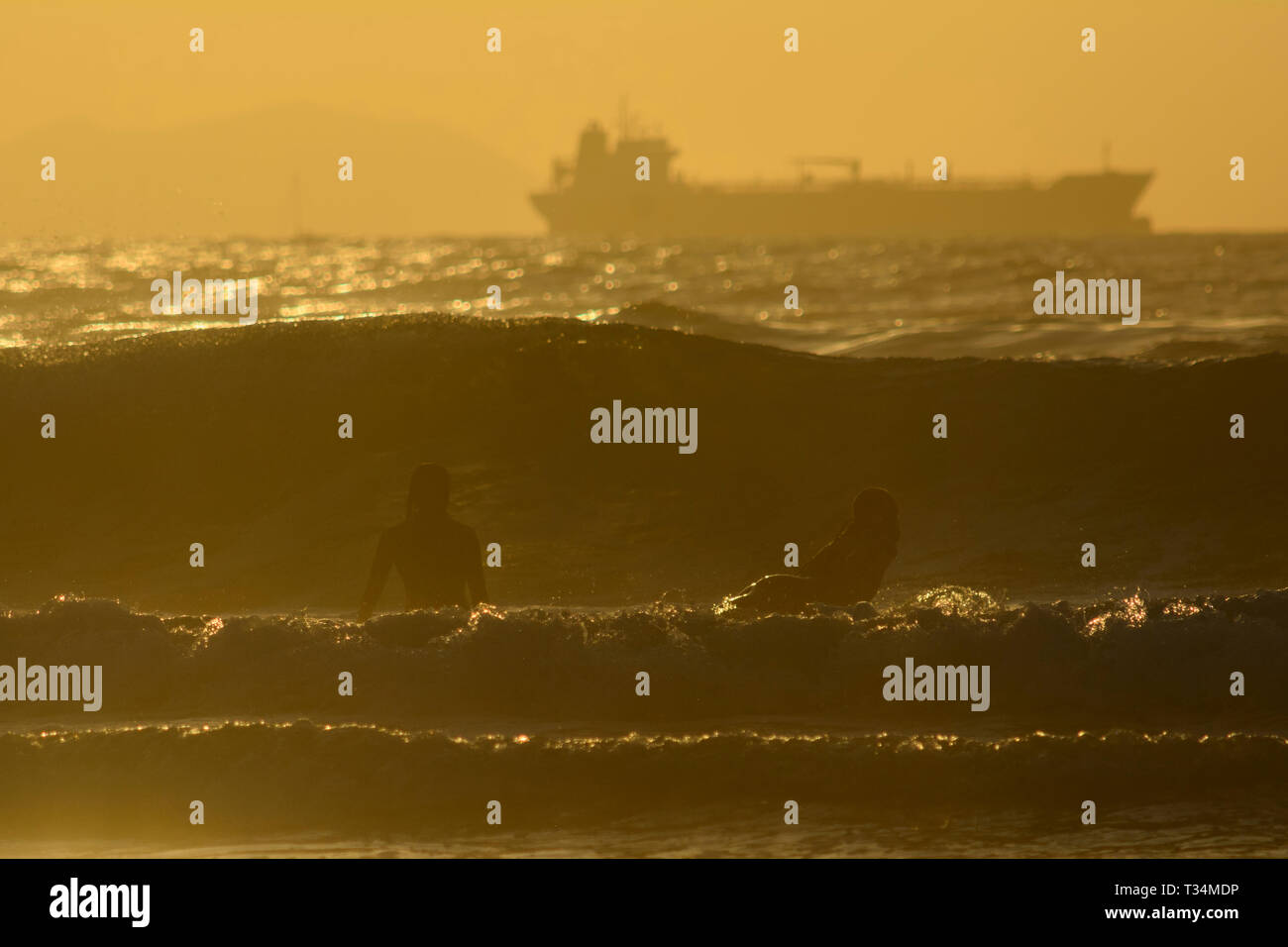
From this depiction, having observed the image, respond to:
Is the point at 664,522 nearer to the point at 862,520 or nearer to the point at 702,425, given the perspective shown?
the point at 702,425

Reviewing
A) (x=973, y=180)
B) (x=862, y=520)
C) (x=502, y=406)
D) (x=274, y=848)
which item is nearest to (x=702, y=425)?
(x=502, y=406)

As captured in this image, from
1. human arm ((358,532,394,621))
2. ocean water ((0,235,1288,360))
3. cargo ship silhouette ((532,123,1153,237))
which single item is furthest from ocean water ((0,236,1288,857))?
cargo ship silhouette ((532,123,1153,237))

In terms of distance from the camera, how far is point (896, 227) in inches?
7495

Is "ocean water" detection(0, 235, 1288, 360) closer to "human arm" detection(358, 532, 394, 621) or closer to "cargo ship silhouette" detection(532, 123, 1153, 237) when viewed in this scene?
"human arm" detection(358, 532, 394, 621)

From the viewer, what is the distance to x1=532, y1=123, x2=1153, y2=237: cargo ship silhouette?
185000 millimetres

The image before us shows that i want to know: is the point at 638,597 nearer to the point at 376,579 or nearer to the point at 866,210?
the point at 376,579

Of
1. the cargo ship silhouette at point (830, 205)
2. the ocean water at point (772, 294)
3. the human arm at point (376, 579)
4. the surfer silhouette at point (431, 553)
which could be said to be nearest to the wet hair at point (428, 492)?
the surfer silhouette at point (431, 553)

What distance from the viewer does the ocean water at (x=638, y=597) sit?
280 inches

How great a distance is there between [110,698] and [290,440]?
8.45 metres

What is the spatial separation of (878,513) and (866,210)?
18532 cm

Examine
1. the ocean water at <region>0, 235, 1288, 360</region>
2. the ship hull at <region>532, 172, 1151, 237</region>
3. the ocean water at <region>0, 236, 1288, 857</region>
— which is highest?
the ship hull at <region>532, 172, 1151, 237</region>

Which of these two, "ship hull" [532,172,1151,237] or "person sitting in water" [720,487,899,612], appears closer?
"person sitting in water" [720,487,899,612]
